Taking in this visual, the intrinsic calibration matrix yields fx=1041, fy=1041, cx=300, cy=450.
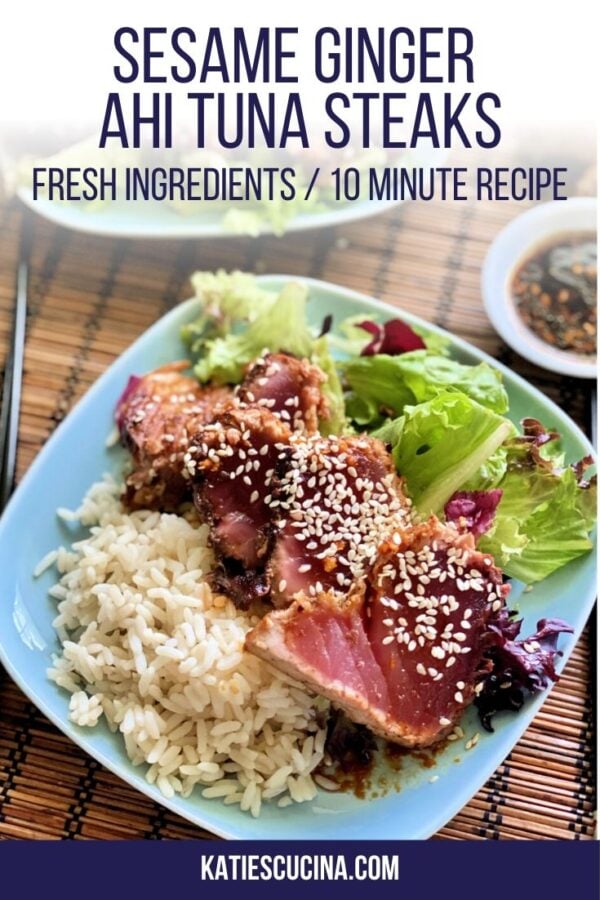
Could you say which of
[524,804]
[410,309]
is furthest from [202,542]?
[410,309]

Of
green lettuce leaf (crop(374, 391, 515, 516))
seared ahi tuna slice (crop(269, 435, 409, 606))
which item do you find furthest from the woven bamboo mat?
seared ahi tuna slice (crop(269, 435, 409, 606))

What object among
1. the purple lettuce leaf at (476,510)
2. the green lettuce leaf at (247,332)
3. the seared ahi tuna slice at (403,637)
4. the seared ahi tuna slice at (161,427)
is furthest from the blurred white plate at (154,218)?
the seared ahi tuna slice at (403,637)

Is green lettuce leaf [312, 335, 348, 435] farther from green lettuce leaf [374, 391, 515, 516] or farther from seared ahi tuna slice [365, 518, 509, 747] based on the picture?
seared ahi tuna slice [365, 518, 509, 747]

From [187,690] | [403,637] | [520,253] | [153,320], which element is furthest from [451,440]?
[153,320]

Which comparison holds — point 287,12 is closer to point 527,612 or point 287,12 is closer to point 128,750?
point 527,612

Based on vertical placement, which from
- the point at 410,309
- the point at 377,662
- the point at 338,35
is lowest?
the point at 377,662

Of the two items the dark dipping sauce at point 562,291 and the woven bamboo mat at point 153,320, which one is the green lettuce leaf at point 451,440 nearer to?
the woven bamboo mat at point 153,320

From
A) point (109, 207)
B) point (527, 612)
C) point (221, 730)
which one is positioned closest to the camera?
point (221, 730)
